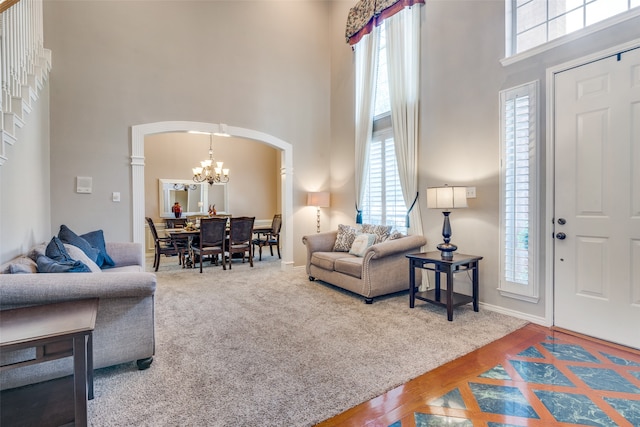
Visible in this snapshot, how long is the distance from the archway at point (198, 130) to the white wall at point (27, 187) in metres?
1.00

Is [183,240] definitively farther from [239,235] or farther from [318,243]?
[318,243]

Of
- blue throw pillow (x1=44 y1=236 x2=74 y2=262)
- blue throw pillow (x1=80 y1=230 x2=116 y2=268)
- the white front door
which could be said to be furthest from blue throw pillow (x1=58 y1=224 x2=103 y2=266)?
the white front door

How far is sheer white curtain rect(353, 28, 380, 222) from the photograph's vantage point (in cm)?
513

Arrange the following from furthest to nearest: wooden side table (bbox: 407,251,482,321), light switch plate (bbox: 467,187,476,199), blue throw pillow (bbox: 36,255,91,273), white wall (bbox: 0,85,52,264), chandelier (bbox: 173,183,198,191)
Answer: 1. chandelier (bbox: 173,183,198,191)
2. light switch plate (bbox: 467,187,476,199)
3. wooden side table (bbox: 407,251,482,321)
4. white wall (bbox: 0,85,52,264)
5. blue throw pillow (bbox: 36,255,91,273)

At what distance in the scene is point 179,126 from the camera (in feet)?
16.6

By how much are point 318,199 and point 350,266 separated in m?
2.14

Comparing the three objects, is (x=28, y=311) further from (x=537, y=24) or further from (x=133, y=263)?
(x=537, y=24)

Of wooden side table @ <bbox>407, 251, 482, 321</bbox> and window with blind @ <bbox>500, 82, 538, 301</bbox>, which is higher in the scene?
window with blind @ <bbox>500, 82, 538, 301</bbox>

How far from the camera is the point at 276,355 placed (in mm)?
2473

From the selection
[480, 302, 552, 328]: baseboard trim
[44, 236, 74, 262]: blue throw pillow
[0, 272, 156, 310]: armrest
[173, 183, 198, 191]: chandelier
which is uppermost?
[173, 183, 198, 191]: chandelier

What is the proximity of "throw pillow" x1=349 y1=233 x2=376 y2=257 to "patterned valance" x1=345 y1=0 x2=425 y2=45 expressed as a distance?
10.6ft

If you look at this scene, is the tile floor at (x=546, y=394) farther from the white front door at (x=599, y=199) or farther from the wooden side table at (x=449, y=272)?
the wooden side table at (x=449, y=272)

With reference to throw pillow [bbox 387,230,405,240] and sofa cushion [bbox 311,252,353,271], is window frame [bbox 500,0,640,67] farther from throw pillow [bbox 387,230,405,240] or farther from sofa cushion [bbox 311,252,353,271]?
sofa cushion [bbox 311,252,353,271]

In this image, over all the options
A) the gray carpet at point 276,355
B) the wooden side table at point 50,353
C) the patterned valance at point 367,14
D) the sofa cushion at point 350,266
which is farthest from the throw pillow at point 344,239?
the wooden side table at point 50,353
